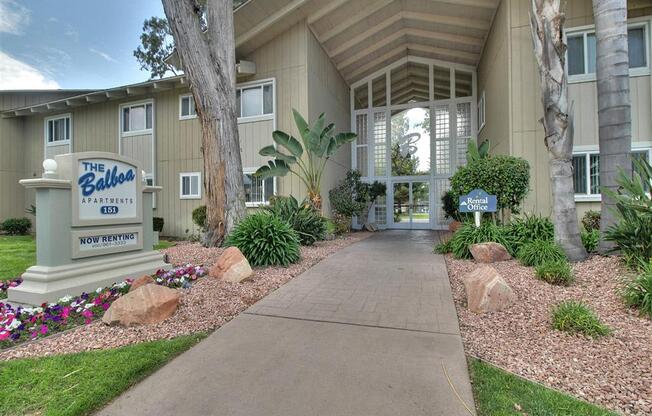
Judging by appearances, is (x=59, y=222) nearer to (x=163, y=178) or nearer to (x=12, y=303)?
(x=12, y=303)

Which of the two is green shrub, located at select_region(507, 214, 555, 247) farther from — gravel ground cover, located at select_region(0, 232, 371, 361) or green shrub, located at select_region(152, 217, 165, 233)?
green shrub, located at select_region(152, 217, 165, 233)

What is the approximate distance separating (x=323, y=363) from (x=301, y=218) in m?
6.29

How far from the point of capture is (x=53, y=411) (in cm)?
226

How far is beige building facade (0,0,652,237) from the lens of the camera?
9.44 meters

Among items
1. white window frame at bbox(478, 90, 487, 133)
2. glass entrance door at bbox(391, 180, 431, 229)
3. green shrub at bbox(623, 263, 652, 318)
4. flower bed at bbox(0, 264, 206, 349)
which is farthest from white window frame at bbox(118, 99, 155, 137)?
green shrub at bbox(623, 263, 652, 318)

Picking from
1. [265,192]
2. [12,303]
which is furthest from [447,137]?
[12,303]

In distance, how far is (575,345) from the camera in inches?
127

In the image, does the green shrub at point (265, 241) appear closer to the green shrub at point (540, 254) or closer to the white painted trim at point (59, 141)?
the green shrub at point (540, 254)

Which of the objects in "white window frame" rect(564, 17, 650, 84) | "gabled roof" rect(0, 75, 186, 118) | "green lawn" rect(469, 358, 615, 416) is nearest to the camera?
"green lawn" rect(469, 358, 615, 416)

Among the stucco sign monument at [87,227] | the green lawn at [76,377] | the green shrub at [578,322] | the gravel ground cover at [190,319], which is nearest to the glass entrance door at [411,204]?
the gravel ground cover at [190,319]

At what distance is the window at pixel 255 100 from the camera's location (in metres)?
12.6

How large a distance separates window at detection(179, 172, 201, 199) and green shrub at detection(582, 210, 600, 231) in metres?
13.3

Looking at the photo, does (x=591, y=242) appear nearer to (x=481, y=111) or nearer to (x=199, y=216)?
(x=481, y=111)

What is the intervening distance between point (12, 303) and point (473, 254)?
792 cm
